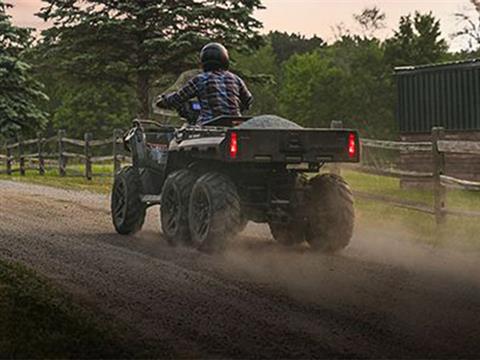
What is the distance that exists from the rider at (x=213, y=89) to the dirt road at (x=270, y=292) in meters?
1.64

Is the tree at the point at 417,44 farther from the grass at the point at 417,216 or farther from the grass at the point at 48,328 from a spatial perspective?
the grass at the point at 48,328

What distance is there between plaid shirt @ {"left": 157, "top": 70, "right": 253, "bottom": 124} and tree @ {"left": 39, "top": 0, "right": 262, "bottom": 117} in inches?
690

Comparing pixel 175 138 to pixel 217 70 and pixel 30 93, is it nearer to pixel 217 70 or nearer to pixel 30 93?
pixel 217 70

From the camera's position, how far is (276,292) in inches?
304

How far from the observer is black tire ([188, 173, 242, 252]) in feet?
32.4

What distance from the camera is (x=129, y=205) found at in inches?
476

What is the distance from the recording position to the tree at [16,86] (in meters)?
33.4

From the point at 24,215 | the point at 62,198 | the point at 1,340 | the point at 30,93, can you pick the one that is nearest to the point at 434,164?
the point at 24,215

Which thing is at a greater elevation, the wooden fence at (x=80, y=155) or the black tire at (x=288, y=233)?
the wooden fence at (x=80, y=155)

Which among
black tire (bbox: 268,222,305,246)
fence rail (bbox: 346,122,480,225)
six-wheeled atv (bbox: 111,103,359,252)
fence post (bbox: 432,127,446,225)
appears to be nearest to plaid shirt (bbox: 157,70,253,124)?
six-wheeled atv (bbox: 111,103,359,252)

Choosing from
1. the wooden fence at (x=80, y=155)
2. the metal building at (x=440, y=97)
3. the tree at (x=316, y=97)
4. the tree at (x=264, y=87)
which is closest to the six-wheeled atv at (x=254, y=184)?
the wooden fence at (x=80, y=155)

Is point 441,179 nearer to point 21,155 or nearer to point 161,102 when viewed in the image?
point 161,102

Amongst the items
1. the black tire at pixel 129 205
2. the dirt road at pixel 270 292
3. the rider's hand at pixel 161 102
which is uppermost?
the rider's hand at pixel 161 102

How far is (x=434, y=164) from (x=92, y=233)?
5380 mm
